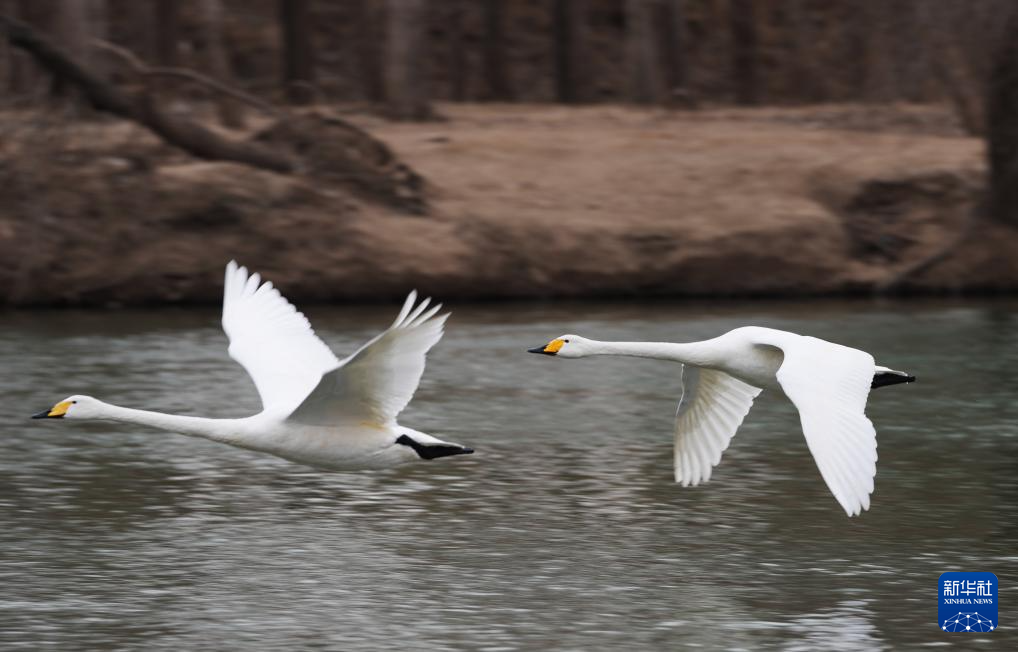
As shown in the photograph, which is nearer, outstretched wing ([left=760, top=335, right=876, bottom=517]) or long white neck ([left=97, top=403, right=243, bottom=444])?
outstretched wing ([left=760, top=335, right=876, bottom=517])

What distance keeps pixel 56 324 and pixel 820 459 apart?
15.4 m

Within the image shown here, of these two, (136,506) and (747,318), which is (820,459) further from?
(747,318)

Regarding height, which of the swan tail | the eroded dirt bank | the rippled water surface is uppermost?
the eroded dirt bank

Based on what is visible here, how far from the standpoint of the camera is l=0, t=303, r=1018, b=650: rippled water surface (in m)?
9.10

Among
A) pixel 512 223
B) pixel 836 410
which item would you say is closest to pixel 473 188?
pixel 512 223

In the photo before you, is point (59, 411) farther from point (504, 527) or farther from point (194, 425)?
point (504, 527)

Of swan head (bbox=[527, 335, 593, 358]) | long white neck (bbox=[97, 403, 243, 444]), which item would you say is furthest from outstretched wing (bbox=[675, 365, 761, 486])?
long white neck (bbox=[97, 403, 243, 444])

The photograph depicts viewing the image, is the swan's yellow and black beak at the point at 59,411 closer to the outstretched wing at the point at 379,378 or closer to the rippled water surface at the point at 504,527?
the rippled water surface at the point at 504,527

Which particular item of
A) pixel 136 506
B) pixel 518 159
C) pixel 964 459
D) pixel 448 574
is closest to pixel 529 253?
pixel 518 159

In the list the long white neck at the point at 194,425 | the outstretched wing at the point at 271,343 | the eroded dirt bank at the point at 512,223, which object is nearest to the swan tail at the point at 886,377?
the outstretched wing at the point at 271,343

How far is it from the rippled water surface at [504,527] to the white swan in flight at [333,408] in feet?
2.31

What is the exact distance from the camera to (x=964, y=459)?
13.7 m

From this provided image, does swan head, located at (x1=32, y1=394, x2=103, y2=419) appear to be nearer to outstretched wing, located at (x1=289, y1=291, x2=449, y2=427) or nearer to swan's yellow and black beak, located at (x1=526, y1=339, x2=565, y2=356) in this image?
outstretched wing, located at (x1=289, y1=291, x2=449, y2=427)

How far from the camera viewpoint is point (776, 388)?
1087 centimetres
